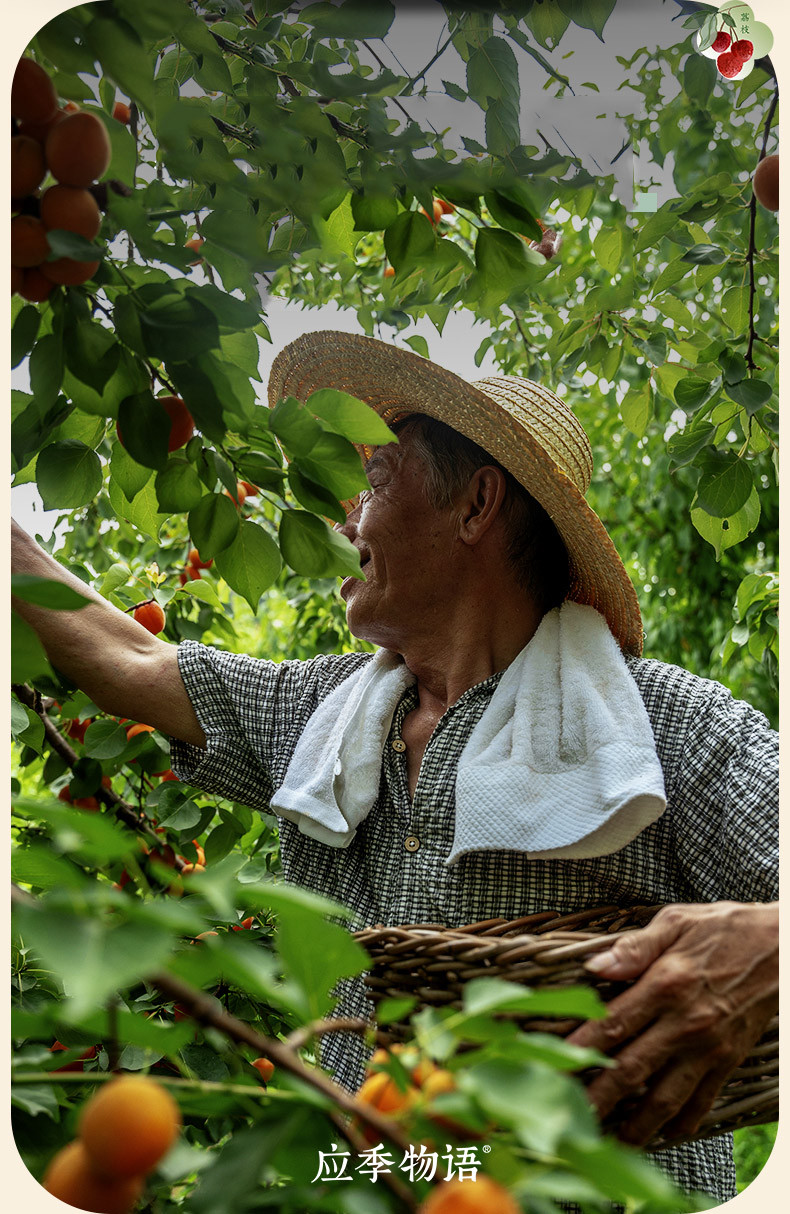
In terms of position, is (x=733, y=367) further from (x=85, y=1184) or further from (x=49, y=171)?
(x=85, y=1184)

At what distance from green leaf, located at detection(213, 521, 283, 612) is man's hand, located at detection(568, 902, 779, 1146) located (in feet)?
1.00

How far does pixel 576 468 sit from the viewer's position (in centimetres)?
94

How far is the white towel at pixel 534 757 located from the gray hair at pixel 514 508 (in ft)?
0.19

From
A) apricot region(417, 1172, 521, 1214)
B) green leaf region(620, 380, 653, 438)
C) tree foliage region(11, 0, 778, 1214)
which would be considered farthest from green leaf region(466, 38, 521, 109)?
apricot region(417, 1172, 521, 1214)

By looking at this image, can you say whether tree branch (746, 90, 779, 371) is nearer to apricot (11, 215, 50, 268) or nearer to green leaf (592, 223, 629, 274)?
green leaf (592, 223, 629, 274)

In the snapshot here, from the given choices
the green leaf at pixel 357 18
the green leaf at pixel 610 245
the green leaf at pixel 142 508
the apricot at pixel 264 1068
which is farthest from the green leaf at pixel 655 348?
the apricot at pixel 264 1068

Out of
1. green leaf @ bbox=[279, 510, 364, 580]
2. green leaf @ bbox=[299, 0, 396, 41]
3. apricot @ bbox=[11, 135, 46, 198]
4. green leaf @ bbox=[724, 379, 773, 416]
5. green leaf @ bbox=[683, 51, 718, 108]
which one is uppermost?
green leaf @ bbox=[683, 51, 718, 108]

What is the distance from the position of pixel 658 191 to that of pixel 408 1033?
0.77 meters

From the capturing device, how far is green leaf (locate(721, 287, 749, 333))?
92 centimetres

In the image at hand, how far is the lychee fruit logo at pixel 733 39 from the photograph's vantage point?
70cm

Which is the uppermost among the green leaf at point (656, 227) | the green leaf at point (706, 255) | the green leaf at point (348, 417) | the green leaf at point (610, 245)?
the green leaf at point (656, 227)

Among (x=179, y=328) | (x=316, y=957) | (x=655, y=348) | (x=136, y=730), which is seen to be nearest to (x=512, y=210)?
(x=179, y=328)

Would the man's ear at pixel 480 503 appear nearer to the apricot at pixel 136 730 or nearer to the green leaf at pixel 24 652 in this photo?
the apricot at pixel 136 730

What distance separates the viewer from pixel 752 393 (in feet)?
2.63
